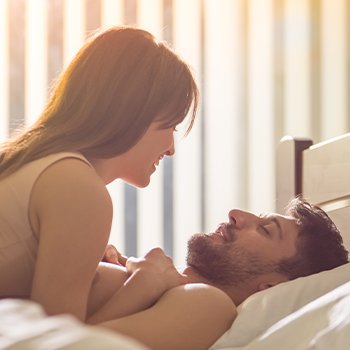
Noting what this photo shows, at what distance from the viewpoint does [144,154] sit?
1037mm

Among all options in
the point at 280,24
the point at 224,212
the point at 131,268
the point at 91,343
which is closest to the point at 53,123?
the point at 131,268

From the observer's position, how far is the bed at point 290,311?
1.15 ft

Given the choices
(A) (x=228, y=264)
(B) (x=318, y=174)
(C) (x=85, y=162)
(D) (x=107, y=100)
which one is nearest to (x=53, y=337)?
→ (C) (x=85, y=162)

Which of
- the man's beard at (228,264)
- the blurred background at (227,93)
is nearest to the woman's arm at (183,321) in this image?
the man's beard at (228,264)

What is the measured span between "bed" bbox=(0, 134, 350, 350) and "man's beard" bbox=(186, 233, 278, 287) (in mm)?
169

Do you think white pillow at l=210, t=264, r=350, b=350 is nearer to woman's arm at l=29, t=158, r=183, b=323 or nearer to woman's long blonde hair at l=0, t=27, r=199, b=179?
woman's arm at l=29, t=158, r=183, b=323

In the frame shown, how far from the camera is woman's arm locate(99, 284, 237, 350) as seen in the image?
792mm

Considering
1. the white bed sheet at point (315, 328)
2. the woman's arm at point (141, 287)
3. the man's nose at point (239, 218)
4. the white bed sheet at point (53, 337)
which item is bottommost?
the woman's arm at point (141, 287)

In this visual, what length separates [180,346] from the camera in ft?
2.61

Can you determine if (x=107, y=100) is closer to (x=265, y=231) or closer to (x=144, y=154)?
(x=144, y=154)

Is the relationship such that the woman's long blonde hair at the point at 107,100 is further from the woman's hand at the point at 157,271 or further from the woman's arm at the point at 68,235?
the woman's hand at the point at 157,271

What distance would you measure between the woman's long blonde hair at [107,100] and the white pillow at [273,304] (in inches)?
17.2

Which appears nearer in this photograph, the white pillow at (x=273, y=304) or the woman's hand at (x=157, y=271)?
the white pillow at (x=273, y=304)

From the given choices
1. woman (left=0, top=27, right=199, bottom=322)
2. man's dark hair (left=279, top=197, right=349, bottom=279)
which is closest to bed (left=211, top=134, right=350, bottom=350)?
man's dark hair (left=279, top=197, right=349, bottom=279)
